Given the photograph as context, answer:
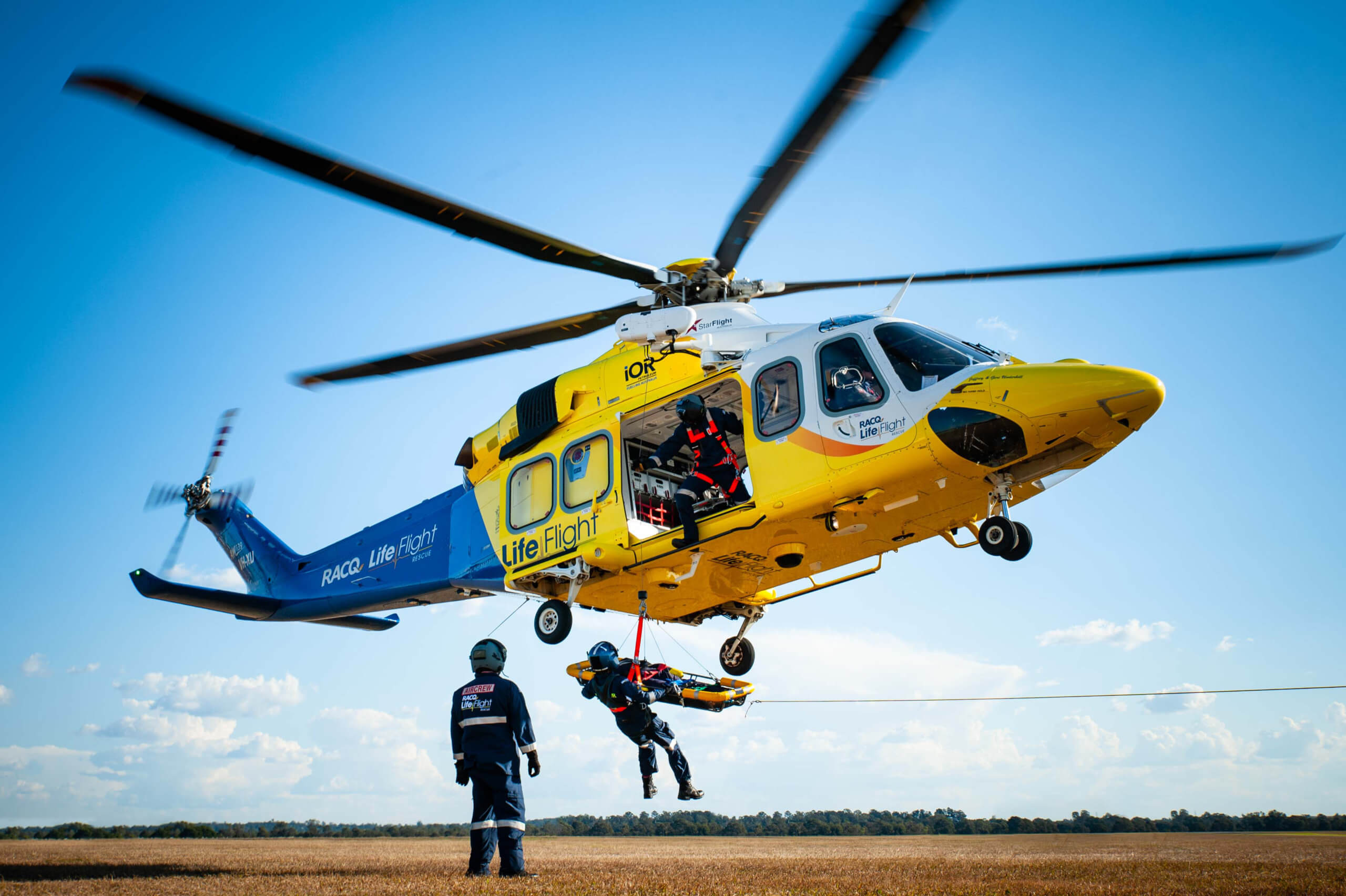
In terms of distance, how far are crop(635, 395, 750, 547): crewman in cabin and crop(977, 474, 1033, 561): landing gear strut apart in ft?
8.29

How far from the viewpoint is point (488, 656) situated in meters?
8.64

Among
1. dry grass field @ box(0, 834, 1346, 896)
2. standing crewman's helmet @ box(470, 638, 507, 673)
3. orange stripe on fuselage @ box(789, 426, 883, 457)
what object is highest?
orange stripe on fuselage @ box(789, 426, 883, 457)

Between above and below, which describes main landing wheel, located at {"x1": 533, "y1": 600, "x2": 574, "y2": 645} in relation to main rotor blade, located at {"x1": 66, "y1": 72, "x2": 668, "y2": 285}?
below

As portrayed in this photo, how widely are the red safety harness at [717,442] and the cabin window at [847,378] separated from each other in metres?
1.25

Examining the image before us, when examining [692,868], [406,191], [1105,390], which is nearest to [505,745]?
[692,868]

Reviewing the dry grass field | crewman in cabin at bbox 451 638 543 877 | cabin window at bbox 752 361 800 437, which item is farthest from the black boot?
the dry grass field

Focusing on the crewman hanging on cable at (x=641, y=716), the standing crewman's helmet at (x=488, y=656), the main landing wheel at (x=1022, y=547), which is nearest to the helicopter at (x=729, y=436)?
the main landing wheel at (x=1022, y=547)

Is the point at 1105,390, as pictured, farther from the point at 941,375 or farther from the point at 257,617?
the point at 257,617

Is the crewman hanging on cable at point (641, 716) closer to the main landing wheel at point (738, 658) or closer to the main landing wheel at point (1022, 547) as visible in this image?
the main landing wheel at point (738, 658)

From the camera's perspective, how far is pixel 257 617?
14.7m

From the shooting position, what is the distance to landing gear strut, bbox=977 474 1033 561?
8648 millimetres

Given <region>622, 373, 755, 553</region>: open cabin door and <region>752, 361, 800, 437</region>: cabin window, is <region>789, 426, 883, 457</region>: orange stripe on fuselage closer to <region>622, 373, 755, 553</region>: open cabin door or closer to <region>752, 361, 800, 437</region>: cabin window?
<region>752, 361, 800, 437</region>: cabin window

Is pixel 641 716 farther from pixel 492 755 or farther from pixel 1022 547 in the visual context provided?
pixel 1022 547

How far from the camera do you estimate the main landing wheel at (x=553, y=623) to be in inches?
437
